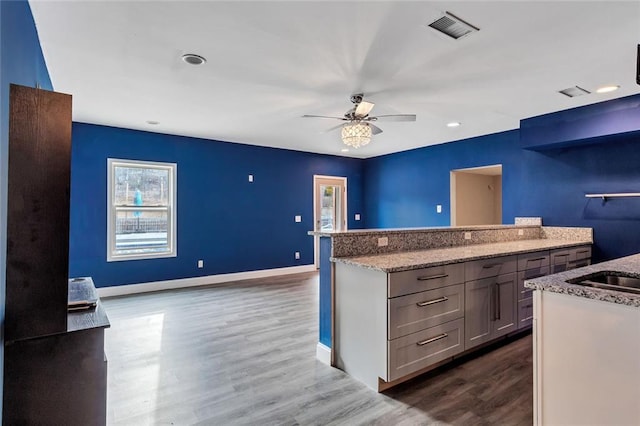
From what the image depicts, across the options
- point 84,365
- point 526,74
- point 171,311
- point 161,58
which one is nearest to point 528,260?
point 526,74

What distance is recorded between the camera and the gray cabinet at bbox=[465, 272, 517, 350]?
2.62 meters

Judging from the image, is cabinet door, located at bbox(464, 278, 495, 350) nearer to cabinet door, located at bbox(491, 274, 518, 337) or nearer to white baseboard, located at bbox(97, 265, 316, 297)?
cabinet door, located at bbox(491, 274, 518, 337)

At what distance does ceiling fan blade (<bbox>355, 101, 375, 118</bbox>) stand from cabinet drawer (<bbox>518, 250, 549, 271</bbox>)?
6.50 feet

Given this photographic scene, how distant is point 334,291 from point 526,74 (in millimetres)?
2535

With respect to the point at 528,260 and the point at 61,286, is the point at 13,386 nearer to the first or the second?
the point at 61,286

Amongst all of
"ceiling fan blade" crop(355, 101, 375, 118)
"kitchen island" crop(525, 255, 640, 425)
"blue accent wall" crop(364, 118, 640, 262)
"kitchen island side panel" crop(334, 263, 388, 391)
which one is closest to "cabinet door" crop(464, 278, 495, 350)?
"kitchen island side panel" crop(334, 263, 388, 391)

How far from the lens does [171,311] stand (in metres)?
3.99

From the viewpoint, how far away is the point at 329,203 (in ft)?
23.4

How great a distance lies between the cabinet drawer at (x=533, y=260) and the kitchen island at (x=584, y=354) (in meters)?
1.59

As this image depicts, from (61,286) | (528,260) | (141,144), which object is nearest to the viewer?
(61,286)

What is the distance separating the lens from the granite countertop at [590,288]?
1.32 metres

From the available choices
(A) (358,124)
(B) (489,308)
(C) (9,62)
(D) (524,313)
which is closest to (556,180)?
(D) (524,313)

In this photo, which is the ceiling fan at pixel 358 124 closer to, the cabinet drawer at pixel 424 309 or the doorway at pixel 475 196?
the cabinet drawer at pixel 424 309

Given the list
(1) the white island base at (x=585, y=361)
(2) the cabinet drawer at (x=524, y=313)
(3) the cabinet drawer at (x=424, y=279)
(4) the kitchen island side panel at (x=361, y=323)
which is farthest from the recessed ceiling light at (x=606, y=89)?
(4) the kitchen island side panel at (x=361, y=323)
